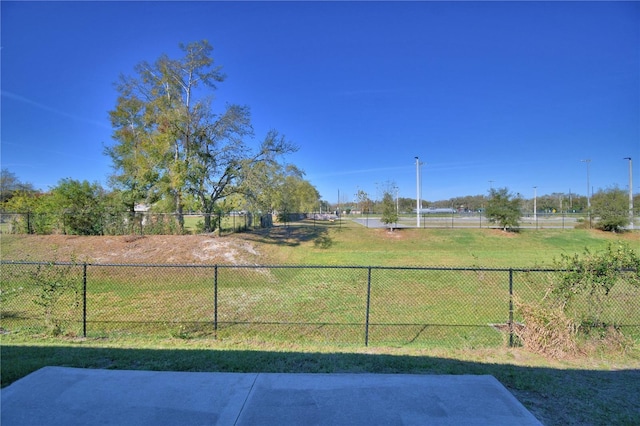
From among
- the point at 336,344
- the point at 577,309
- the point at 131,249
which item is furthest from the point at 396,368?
the point at 131,249

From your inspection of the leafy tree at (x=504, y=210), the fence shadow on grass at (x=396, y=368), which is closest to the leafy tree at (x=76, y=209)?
A: the fence shadow on grass at (x=396, y=368)

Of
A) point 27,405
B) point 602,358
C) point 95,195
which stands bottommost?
point 602,358

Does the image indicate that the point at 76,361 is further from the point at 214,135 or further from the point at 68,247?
the point at 214,135

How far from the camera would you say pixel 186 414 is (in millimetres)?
3121

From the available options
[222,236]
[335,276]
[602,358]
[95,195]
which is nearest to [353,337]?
[602,358]

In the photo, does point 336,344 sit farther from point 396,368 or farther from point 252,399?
point 252,399

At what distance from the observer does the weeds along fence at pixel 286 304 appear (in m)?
6.82

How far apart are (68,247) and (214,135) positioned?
1009cm

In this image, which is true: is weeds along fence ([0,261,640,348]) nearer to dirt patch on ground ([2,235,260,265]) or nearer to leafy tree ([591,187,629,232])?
dirt patch on ground ([2,235,260,265])

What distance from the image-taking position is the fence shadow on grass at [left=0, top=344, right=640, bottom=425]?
11.4 ft

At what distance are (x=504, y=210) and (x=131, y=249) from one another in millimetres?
26250

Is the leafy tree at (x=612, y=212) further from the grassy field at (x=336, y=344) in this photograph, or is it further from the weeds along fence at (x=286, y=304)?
the weeds along fence at (x=286, y=304)

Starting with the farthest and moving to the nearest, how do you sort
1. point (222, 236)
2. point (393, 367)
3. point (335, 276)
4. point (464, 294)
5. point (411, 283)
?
point (222, 236)
point (335, 276)
point (411, 283)
point (464, 294)
point (393, 367)

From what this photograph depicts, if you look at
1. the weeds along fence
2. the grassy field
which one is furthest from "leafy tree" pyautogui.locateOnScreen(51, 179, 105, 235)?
the weeds along fence
